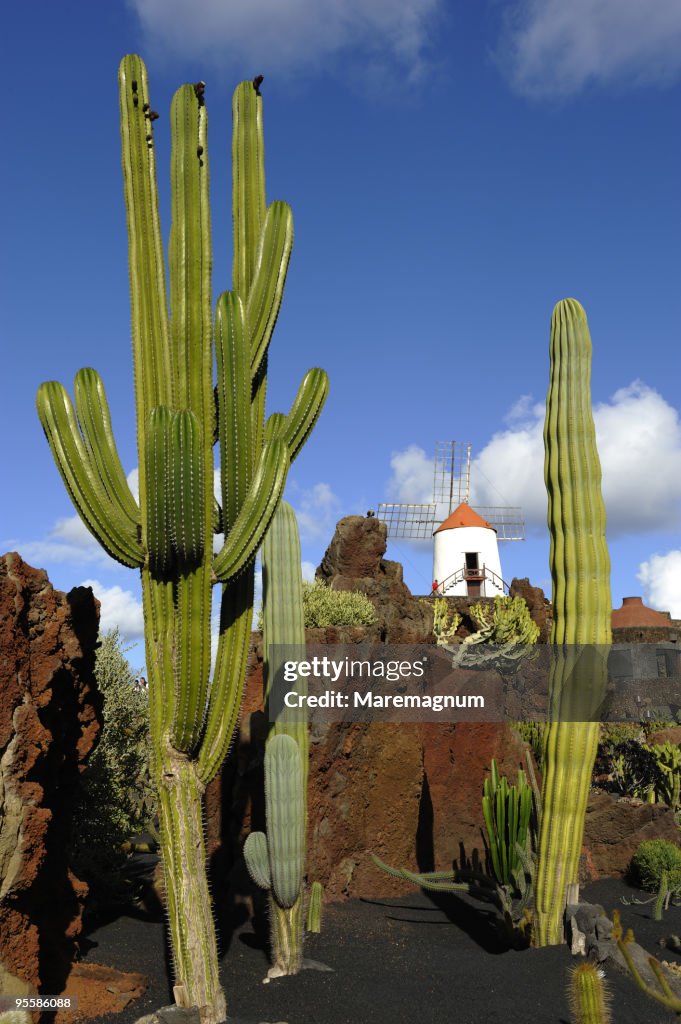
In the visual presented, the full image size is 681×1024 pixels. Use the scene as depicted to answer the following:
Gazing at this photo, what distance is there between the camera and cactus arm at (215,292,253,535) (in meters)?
5.52

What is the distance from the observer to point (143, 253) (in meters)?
5.91

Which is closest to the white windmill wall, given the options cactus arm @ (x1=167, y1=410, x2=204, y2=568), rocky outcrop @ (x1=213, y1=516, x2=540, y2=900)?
rocky outcrop @ (x1=213, y1=516, x2=540, y2=900)

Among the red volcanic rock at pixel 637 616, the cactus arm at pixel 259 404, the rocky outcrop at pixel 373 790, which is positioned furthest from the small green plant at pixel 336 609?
the red volcanic rock at pixel 637 616

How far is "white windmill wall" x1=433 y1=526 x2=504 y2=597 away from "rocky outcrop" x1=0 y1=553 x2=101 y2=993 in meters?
29.1

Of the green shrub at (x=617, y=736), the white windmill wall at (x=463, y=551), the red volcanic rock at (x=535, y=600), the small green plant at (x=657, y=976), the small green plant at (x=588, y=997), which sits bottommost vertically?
the small green plant at (x=588, y=997)

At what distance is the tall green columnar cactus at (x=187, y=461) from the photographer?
5195mm

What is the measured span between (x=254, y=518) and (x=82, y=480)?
1.11 metres

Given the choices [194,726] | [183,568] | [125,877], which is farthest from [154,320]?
[125,877]

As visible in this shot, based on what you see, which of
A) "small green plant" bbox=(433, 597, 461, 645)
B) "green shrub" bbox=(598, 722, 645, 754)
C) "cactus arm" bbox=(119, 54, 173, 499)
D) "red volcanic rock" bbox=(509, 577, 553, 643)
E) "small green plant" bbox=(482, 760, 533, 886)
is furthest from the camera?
"red volcanic rock" bbox=(509, 577, 553, 643)

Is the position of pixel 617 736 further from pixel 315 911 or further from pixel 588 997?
pixel 588 997

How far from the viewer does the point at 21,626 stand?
5594mm

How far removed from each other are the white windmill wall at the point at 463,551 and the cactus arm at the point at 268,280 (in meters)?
29.3

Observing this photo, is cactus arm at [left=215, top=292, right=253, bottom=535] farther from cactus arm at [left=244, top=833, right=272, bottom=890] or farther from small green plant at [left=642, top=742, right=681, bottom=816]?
small green plant at [left=642, top=742, right=681, bottom=816]

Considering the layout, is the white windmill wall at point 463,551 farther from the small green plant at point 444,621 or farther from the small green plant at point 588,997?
the small green plant at point 588,997
